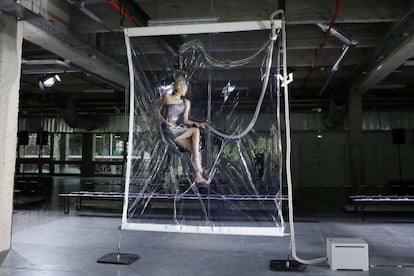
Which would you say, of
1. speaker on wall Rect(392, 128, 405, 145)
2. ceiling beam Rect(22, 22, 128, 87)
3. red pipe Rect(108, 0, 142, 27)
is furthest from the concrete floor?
speaker on wall Rect(392, 128, 405, 145)

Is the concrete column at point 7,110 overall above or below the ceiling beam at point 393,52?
below

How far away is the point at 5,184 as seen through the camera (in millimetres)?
4395

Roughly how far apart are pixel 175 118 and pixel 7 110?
84.7 inches

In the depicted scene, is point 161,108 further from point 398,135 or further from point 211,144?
point 398,135

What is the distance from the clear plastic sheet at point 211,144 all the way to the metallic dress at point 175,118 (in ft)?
0.27

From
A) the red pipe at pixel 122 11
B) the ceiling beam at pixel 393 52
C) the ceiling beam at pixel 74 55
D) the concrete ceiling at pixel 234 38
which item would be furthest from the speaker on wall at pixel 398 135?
the red pipe at pixel 122 11

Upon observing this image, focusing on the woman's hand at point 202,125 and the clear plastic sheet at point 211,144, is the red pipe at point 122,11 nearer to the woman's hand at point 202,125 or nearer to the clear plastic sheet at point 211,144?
the clear plastic sheet at point 211,144

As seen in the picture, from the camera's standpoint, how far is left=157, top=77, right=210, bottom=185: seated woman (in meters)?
3.86

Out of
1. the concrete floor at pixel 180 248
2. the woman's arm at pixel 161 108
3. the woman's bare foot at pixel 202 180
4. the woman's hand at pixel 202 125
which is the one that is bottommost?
the concrete floor at pixel 180 248

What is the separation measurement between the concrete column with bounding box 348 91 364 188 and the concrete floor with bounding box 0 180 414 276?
431cm

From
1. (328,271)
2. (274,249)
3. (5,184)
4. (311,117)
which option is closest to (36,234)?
(5,184)

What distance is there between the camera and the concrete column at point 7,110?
435cm

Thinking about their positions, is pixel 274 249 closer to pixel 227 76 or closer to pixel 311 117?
pixel 227 76

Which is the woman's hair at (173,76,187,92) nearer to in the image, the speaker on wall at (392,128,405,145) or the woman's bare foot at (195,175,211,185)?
the woman's bare foot at (195,175,211,185)
